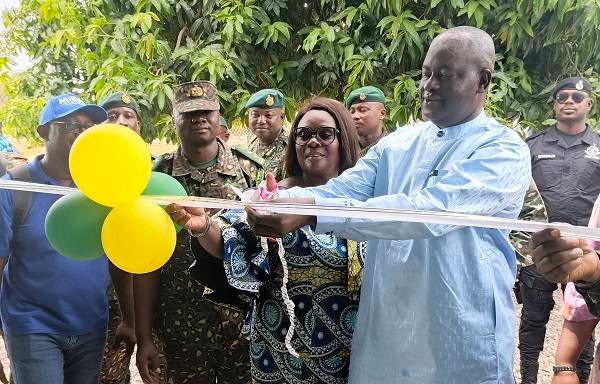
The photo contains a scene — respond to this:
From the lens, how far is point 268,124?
4.80 m

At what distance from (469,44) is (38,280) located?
196 centimetres

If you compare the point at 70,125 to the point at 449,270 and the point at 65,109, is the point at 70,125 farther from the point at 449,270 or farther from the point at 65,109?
the point at 449,270

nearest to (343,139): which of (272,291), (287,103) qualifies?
(272,291)

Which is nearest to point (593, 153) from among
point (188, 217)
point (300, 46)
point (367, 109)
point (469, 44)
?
point (367, 109)

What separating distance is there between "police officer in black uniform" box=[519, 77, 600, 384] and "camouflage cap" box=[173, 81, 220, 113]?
2601 mm

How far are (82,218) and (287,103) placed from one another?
3.03 m

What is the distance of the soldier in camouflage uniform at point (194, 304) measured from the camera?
116 inches

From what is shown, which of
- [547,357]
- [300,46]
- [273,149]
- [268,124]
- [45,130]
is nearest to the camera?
[45,130]

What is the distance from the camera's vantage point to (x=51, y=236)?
5.84 feet

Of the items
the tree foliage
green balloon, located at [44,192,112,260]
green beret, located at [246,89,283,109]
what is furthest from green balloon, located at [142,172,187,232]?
green beret, located at [246,89,283,109]

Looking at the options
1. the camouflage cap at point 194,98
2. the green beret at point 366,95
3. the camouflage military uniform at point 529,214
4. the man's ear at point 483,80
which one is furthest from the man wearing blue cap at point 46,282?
the green beret at point 366,95

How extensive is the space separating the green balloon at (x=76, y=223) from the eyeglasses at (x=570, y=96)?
362cm

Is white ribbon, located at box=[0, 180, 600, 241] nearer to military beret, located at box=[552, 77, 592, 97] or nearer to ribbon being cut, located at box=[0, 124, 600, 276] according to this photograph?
ribbon being cut, located at box=[0, 124, 600, 276]

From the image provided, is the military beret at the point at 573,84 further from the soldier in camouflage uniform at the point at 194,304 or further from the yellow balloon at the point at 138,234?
the yellow balloon at the point at 138,234
